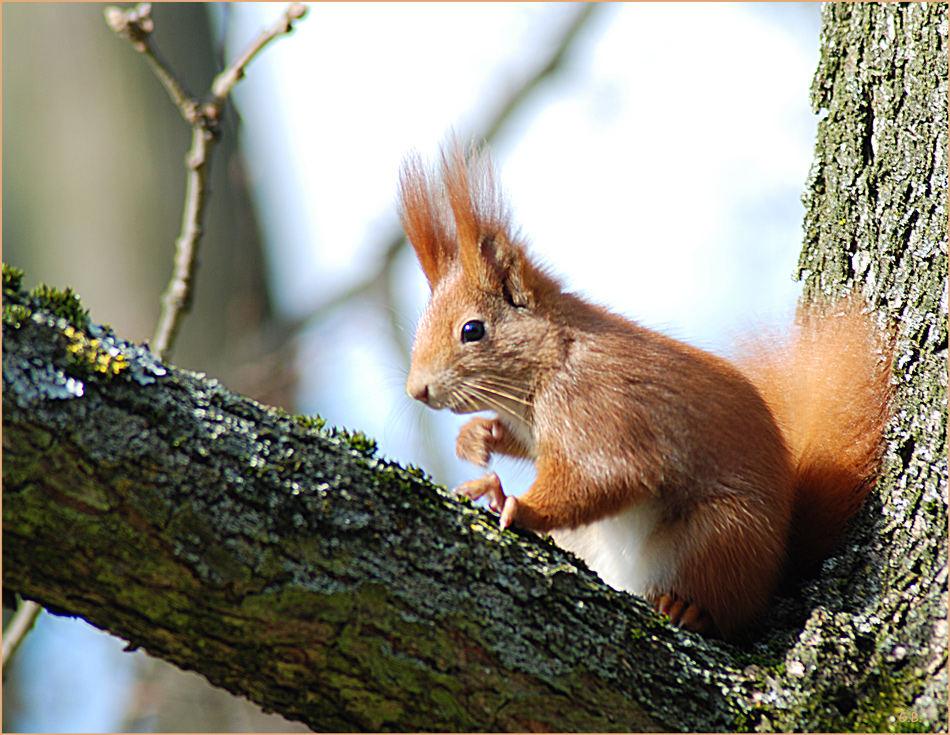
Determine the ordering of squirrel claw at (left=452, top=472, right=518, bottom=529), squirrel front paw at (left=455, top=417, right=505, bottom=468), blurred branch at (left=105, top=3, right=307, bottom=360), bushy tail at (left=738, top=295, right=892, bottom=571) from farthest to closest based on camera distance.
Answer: squirrel front paw at (left=455, top=417, right=505, bottom=468) < blurred branch at (left=105, top=3, right=307, bottom=360) < bushy tail at (left=738, top=295, right=892, bottom=571) < squirrel claw at (left=452, top=472, right=518, bottom=529)

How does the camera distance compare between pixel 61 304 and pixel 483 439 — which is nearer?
pixel 61 304

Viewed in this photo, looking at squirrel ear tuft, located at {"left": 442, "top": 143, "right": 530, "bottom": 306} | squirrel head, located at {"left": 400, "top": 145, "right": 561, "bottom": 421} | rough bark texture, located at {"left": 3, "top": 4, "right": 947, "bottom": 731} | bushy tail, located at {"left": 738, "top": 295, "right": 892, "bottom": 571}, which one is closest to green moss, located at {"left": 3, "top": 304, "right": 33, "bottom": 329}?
rough bark texture, located at {"left": 3, "top": 4, "right": 947, "bottom": 731}

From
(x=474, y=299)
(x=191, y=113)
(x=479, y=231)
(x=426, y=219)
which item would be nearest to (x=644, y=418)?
(x=474, y=299)

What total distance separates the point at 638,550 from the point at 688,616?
0.18 m

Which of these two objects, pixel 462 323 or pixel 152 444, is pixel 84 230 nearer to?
pixel 462 323

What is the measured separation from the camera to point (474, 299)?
7.03ft

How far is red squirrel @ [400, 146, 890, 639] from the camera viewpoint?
1812mm

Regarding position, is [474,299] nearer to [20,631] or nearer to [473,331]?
[473,331]

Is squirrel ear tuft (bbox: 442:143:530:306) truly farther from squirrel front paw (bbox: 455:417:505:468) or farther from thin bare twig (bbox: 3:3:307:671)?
thin bare twig (bbox: 3:3:307:671)

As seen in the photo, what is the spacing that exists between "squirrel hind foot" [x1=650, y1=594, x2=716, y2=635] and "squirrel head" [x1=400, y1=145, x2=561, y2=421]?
55 centimetres

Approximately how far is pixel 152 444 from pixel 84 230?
164 inches

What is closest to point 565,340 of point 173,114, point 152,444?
point 152,444

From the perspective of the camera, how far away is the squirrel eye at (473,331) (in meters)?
2.10

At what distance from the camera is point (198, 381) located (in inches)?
54.3
